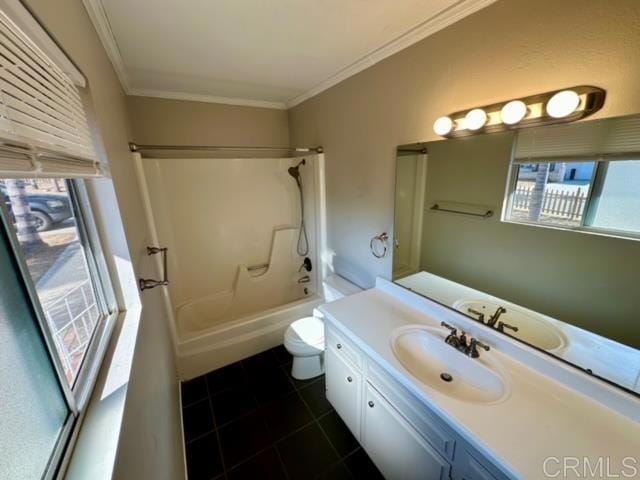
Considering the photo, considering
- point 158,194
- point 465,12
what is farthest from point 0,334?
point 158,194

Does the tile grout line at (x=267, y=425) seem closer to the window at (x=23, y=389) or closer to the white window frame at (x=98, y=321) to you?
the white window frame at (x=98, y=321)

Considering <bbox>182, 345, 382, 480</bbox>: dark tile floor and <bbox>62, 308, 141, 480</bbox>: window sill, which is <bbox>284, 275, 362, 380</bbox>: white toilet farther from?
<bbox>62, 308, 141, 480</bbox>: window sill

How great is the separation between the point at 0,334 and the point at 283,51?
5.64 feet

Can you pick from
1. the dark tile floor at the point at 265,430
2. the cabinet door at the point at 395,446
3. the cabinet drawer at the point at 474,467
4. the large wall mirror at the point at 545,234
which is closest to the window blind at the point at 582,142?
the large wall mirror at the point at 545,234

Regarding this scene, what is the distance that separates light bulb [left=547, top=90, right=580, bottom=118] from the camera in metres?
0.93

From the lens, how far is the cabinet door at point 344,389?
4.90 ft

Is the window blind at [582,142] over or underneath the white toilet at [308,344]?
over

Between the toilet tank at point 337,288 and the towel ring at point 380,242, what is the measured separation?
1.29 feet

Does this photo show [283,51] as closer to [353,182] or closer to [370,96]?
[370,96]

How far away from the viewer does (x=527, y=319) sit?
121cm

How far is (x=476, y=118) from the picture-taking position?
1.19 m

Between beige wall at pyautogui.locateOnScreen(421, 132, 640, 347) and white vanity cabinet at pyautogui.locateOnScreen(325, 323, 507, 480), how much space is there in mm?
682

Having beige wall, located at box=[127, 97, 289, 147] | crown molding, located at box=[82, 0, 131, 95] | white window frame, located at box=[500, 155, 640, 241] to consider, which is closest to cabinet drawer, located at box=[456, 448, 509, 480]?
white window frame, located at box=[500, 155, 640, 241]

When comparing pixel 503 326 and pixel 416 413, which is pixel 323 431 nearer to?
pixel 416 413
